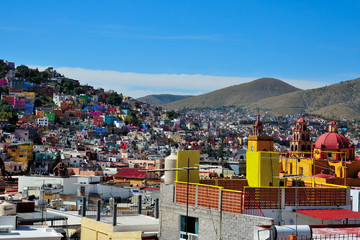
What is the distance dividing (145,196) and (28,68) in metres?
132

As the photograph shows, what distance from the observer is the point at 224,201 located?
12.3 metres

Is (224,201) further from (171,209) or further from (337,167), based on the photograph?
(337,167)

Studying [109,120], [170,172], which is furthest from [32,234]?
[109,120]

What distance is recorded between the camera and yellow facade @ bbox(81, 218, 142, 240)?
46.8 feet

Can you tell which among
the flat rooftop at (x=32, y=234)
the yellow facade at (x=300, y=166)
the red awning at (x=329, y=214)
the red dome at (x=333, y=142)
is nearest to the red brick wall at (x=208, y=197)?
the red awning at (x=329, y=214)

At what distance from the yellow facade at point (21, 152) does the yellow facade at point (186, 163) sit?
233 feet

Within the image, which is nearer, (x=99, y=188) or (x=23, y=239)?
(x=23, y=239)

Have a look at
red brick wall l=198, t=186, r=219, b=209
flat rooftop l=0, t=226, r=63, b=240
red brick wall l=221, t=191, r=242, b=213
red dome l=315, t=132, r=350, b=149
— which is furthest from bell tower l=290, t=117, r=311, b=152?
red brick wall l=221, t=191, r=242, b=213

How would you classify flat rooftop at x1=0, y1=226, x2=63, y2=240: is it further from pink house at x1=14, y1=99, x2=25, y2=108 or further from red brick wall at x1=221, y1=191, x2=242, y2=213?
pink house at x1=14, y1=99, x2=25, y2=108

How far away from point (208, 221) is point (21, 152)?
74726mm

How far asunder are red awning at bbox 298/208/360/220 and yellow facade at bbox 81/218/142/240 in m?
3.68

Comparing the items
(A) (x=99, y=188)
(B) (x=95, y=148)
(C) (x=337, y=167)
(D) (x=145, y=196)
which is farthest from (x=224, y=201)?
(B) (x=95, y=148)

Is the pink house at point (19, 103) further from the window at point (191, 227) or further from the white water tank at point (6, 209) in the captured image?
the window at point (191, 227)

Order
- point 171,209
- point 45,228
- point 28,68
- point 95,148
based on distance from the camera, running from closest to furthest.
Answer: point 171,209
point 45,228
point 95,148
point 28,68
